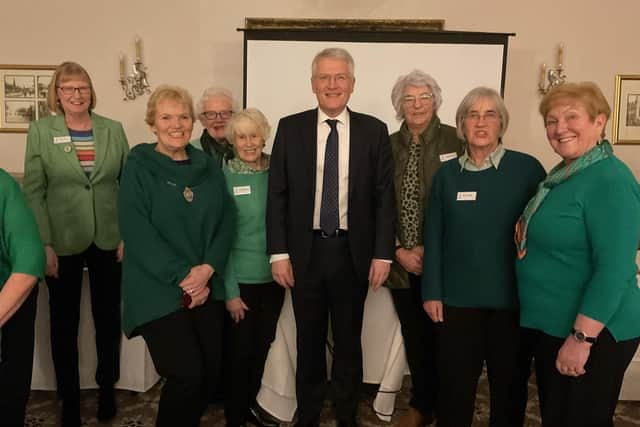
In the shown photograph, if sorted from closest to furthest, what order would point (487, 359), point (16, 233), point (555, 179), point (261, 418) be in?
point (16, 233) → point (555, 179) → point (487, 359) → point (261, 418)

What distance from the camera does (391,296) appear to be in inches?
92.0

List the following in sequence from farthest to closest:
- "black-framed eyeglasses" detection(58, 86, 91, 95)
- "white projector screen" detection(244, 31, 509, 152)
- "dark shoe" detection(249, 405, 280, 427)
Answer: "white projector screen" detection(244, 31, 509, 152)
"dark shoe" detection(249, 405, 280, 427)
"black-framed eyeglasses" detection(58, 86, 91, 95)

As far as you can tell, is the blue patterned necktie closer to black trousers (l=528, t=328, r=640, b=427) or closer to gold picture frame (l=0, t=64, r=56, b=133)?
black trousers (l=528, t=328, r=640, b=427)

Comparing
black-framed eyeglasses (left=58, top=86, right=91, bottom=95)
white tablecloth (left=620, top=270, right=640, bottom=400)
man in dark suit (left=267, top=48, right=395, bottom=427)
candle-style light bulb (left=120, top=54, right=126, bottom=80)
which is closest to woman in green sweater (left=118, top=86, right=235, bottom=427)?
man in dark suit (left=267, top=48, right=395, bottom=427)

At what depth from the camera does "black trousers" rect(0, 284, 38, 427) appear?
1.50m

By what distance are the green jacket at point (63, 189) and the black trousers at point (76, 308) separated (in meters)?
0.08

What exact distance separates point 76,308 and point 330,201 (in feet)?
4.23

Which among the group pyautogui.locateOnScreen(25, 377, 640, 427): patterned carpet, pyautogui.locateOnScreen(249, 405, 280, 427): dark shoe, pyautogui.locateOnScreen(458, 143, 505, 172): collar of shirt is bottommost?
pyautogui.locateOnScreen(25, 377, 640, 427): patterned carpet

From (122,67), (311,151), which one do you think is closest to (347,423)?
(311,151)

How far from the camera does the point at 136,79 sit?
395 centimetres

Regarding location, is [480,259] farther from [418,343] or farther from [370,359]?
[370,359]

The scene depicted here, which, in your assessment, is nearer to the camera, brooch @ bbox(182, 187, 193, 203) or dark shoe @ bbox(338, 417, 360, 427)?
brooch @ bbox(182, 187, 193, 203)

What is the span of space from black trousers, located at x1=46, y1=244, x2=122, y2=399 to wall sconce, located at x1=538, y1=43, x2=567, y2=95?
3509 mm

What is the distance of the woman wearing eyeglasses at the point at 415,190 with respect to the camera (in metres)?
2.11
